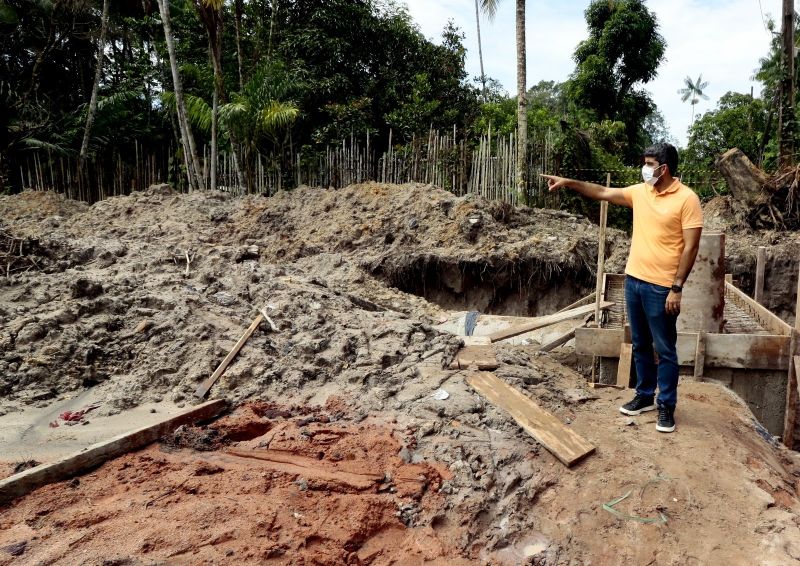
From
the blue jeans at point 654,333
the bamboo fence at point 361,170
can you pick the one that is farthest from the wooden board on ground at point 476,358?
the bamboo fence at point 361,170

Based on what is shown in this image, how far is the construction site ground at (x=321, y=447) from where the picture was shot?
258 cm

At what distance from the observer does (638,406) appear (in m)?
3.72

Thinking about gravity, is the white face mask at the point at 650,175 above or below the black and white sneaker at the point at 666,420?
above

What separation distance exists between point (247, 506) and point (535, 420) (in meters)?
1.82

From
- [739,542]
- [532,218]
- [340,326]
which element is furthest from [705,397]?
[532,218]

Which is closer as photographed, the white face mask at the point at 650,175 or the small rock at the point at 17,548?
the small rock at the point at 17,548

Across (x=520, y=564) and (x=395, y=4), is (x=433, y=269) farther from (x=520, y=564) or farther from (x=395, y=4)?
(x=395, y=4)

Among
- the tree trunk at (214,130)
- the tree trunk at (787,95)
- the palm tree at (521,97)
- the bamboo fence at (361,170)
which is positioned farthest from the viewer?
the tree trunk at (787,95)

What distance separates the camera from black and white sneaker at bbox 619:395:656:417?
12.2 feet

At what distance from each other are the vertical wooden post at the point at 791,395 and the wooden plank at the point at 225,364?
14.9 feet

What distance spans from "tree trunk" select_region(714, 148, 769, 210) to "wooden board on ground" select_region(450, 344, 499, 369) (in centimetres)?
916

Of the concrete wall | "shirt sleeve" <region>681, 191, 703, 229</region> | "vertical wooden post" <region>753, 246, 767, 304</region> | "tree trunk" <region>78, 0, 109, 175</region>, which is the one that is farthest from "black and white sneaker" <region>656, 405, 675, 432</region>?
"tree trunk" <region>78, 0, 109, 175</region>

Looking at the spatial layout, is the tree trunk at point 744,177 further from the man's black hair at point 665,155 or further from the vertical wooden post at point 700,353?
the man's black hair at point 665,155

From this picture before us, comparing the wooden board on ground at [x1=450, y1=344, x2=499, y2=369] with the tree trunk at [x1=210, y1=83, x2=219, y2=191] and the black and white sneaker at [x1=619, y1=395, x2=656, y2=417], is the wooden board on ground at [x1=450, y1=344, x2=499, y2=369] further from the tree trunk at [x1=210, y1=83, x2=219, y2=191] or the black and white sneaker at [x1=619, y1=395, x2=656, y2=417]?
the tree trunk at [x1=210, y1=83, x2=219, y2=191]
